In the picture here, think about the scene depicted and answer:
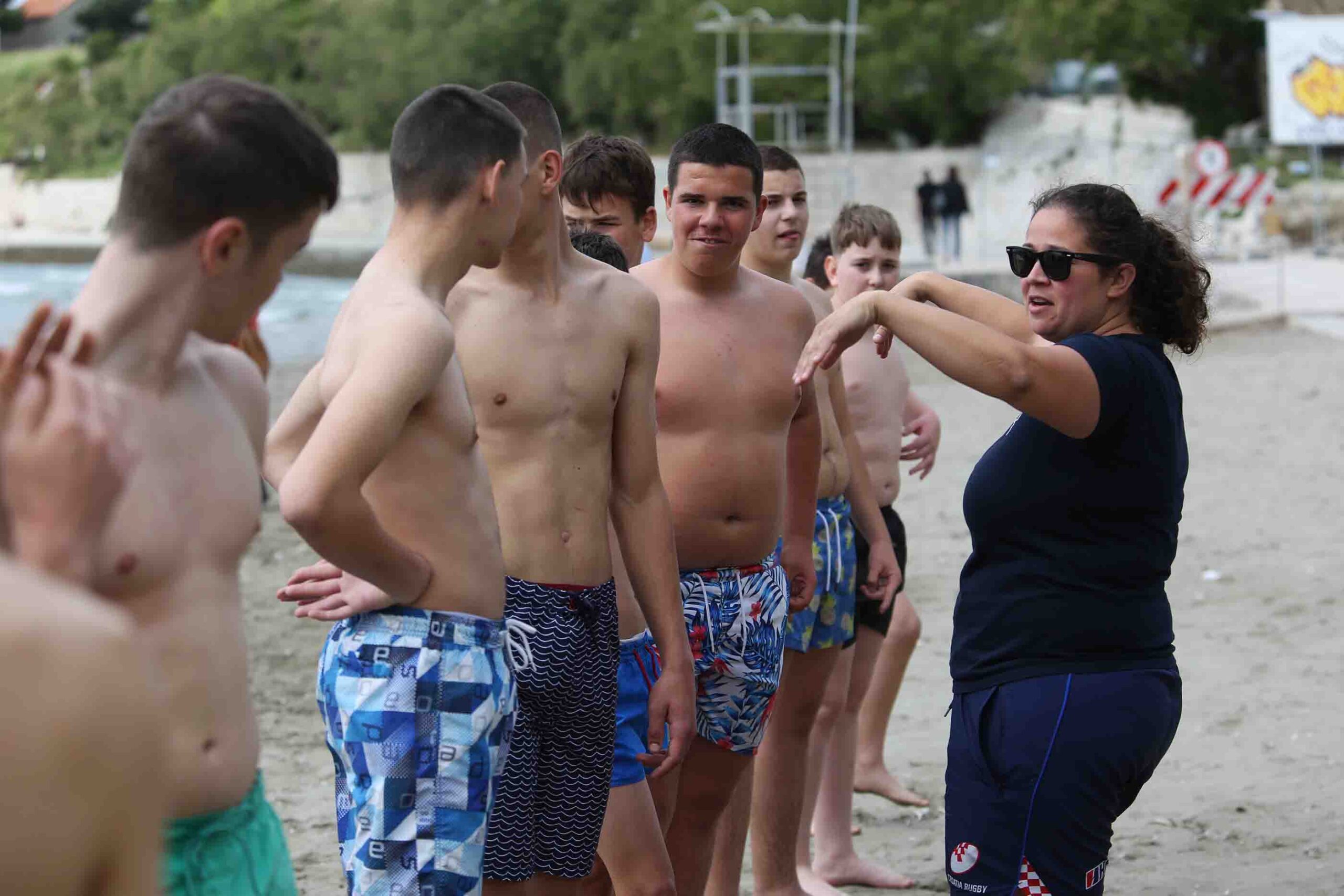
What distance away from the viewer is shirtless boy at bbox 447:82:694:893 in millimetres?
3379

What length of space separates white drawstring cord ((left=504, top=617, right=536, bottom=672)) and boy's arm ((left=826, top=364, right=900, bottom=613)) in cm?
184

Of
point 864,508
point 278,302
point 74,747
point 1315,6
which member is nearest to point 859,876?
point 864,508

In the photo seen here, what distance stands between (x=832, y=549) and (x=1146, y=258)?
5.70ft

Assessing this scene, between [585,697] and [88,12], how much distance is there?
89.9 meters

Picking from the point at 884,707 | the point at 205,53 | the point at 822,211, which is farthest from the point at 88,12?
the point at 884,707

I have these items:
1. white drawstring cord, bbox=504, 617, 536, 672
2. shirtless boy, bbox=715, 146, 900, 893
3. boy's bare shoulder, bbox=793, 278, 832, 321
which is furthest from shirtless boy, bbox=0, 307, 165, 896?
boy's bare shoulder, bbox=793, 278, 832, 321

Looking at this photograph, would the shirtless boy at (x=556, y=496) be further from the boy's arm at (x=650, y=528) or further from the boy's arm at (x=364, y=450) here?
the boy's arm at (x=364, y=450)

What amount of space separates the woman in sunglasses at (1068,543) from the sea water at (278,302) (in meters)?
14.7

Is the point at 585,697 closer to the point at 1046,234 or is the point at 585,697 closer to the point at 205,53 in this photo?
the point at 1046,234

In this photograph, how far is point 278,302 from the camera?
1244 inches

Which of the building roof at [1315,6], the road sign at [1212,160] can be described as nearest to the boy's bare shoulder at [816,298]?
the road sign at [1212,160]

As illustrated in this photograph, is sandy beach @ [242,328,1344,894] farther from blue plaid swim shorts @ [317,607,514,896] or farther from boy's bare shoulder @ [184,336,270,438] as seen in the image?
boy's bare shoulder @ [184,336,270,438]

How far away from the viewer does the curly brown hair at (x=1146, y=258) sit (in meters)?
3.32

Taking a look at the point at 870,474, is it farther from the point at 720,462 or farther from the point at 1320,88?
the point at 1320,88
